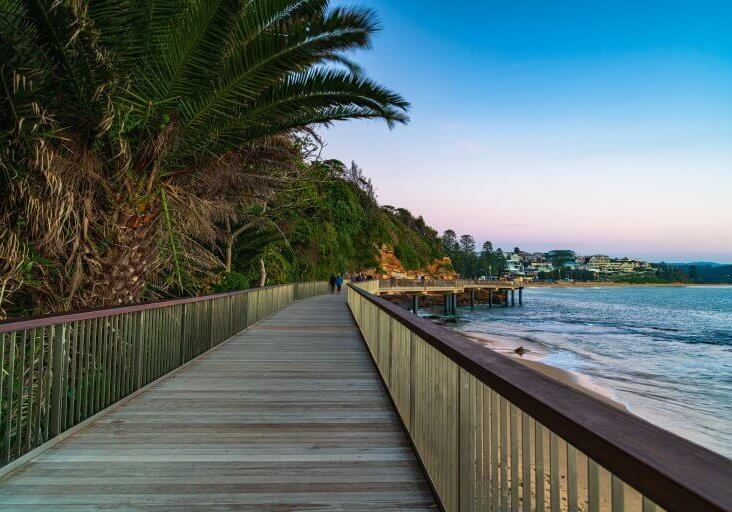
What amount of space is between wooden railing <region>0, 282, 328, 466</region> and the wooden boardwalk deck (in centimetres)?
19

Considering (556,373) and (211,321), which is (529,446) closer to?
(211,321)

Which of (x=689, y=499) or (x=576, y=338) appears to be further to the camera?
(x=576, y=338)

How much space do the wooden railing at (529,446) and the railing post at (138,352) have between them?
3.31m

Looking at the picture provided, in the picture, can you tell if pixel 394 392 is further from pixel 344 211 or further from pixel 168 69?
pixel 344 211

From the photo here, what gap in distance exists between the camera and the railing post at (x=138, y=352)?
492 centimetres

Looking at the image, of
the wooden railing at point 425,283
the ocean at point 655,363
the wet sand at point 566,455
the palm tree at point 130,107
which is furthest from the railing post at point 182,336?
the wooden railing at point 425,283

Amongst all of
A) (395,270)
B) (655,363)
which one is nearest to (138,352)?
(655,363)

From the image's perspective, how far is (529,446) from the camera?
58.8 inches

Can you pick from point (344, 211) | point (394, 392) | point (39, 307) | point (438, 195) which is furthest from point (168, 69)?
point (344, 211)

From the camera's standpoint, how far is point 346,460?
3.31m

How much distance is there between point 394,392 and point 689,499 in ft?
13.1

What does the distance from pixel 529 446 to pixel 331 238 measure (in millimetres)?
37631

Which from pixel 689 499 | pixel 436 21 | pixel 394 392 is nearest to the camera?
pixel 689 499

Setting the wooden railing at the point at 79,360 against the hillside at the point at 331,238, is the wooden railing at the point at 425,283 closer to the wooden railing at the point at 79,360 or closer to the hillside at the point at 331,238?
the hillside at the point at 331,238
